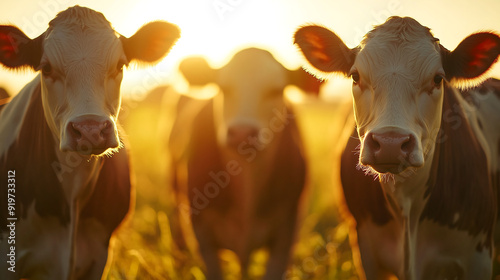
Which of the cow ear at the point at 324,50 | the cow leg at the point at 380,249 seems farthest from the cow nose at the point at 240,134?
the cow leg at the point at 380,249

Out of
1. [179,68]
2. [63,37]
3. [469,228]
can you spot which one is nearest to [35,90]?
[63,37]

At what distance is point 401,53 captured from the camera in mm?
4090

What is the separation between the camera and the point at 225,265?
6637 millimetres

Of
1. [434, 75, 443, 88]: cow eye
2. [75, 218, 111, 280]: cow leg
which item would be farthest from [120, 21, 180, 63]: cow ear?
[434, 75, 443, 88]: cow eye

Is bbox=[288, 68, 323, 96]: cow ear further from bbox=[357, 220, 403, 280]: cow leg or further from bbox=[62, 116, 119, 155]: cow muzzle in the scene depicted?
bbox=[62, 116, 119, 155]: cow muzzle

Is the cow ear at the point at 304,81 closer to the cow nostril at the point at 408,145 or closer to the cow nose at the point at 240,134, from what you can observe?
the cow nose at the point at 240,134

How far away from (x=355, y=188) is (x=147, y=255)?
7.86 feet

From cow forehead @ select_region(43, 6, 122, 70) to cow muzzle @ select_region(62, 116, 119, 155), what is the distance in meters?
0.49

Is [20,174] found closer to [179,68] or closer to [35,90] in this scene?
[35,90]

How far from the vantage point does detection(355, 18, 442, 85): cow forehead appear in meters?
→ 4.00

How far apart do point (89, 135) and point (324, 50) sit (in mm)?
1812

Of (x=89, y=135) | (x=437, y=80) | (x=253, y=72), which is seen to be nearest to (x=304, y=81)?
(x=253, y=72)

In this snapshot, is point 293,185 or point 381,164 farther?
point 293,185

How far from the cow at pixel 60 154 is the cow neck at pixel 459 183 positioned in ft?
7.01
